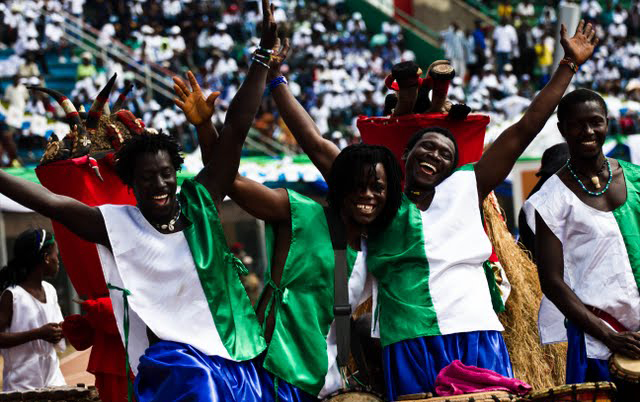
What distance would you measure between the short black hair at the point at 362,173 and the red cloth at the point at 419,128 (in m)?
0.94

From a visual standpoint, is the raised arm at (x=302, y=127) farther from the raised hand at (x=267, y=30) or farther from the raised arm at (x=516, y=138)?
the raised arm at (x=516, y=138)

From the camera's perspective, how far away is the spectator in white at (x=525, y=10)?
29391 millimetres

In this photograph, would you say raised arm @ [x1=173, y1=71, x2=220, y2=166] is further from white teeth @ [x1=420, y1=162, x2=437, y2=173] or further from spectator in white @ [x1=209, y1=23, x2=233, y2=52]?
spectator in white @ [x1=209, y1=23, x2=233, y2=52]

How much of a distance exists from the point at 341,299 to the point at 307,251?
241 mm

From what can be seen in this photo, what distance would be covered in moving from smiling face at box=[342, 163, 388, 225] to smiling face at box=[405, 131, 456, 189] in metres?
0.29

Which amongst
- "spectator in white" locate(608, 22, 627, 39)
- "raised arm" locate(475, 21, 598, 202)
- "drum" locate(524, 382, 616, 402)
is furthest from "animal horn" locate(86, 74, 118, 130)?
"spectator in white" locate(608, 22, 627, 39)

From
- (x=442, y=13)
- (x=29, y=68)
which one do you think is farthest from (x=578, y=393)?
(x=442, y=13)

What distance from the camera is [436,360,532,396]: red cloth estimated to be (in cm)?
412

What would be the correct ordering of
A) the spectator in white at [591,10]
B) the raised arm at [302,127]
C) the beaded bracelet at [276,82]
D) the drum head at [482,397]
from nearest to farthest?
the drum head at [482,397] < the raised arm at [302,127] < the beaded bracelet at [276,82] < the spectator in white at [591,10]

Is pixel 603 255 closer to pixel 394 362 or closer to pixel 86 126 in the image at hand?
pixel 394 362

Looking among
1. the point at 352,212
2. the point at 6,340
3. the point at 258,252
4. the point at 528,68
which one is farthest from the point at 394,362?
the point at 528,68

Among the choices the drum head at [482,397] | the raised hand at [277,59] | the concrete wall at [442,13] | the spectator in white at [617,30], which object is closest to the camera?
the drum head at [482,397]

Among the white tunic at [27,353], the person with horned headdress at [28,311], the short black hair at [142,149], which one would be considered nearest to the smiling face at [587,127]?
the short black hair at [142,149]

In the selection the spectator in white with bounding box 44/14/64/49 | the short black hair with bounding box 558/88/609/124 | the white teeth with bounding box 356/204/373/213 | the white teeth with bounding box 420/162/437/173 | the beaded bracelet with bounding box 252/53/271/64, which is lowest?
the white teeth with bounding box 356/204/373/213
